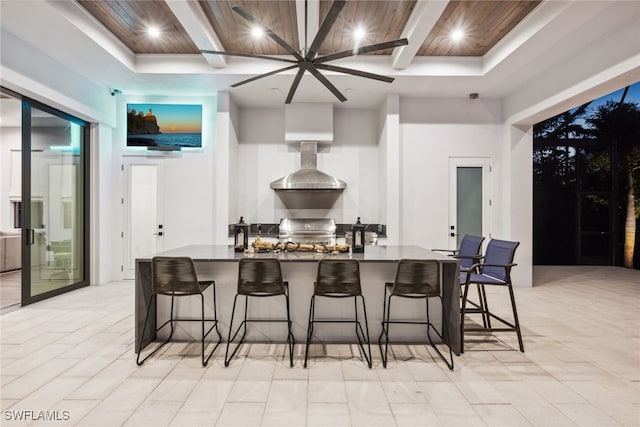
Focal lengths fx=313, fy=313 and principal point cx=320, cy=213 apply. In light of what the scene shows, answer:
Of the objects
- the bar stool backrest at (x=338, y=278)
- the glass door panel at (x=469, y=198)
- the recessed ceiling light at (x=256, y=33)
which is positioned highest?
the recessed ceiling light at (x=256, y=33)

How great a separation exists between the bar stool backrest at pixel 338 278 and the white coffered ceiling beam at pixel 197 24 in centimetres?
287

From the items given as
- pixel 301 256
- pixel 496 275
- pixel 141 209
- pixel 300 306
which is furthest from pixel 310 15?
pixel 141 209

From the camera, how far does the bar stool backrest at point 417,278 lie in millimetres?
2469

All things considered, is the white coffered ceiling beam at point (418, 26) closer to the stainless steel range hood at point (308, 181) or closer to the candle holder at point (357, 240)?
the stainless steel range hood at point (308, 181)

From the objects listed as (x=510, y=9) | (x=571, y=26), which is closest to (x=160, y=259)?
(x=510, y=9)

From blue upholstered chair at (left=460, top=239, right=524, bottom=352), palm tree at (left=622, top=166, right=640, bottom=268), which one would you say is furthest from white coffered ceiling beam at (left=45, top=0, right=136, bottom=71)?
palm tree at (left=622, top=166, right=640, bottom=268)

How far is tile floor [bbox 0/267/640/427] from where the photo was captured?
6.26ft

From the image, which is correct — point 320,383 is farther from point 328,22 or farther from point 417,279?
point 328,22

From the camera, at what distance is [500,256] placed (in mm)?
2975

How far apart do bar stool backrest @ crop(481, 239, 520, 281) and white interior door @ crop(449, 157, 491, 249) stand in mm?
2281

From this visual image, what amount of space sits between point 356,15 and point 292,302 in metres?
3.16

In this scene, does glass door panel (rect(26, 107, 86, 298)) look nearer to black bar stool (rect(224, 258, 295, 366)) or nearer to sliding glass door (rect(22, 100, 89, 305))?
sliding glass door (rect(22, 100, 89, 305))

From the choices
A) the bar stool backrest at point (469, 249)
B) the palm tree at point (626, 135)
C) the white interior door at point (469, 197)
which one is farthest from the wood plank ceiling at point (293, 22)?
the palm tree at point (626, 135)

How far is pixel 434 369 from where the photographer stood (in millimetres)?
2467
